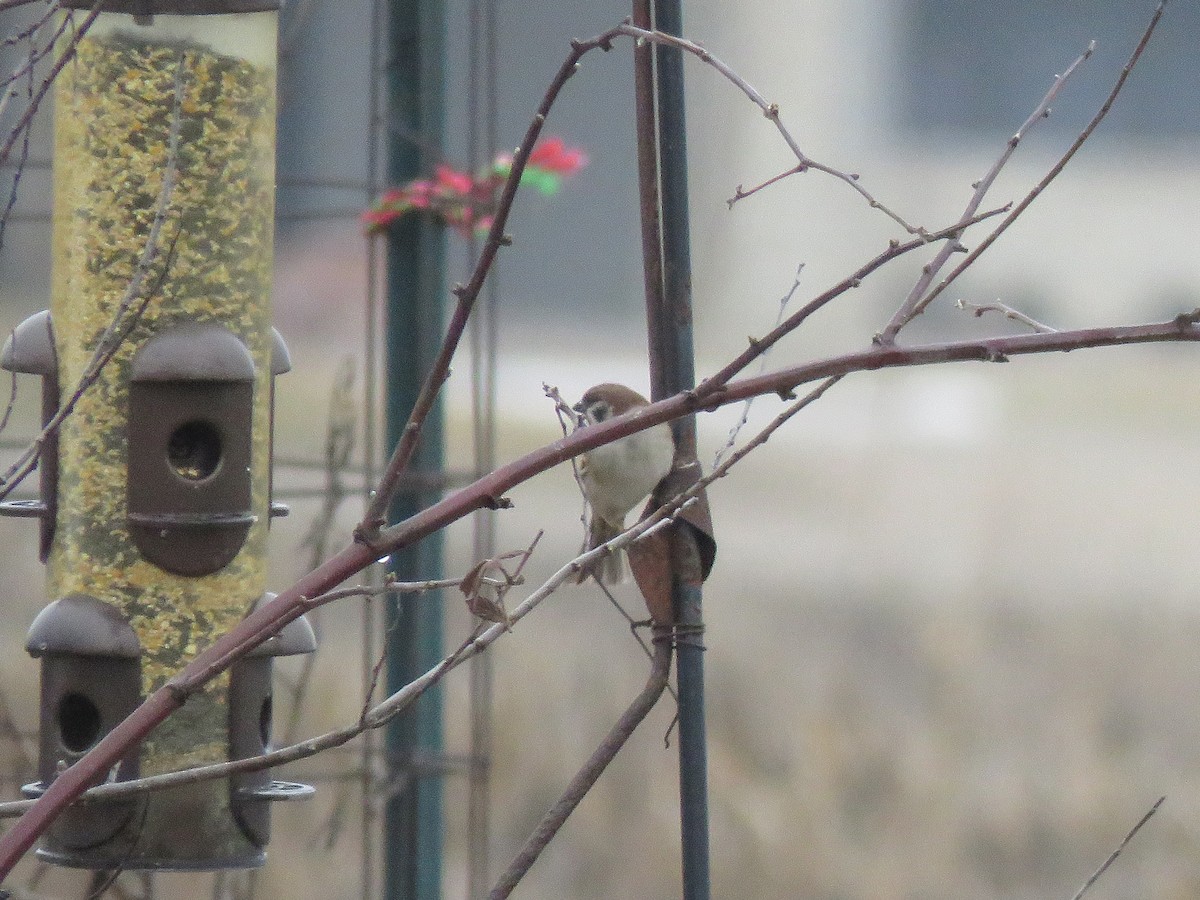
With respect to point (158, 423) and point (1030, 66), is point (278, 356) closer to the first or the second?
point (158, 423)

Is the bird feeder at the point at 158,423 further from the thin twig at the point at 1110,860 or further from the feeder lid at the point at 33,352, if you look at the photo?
the thin twig at the point at 1110,860

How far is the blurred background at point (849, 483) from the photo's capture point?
6.33 meters

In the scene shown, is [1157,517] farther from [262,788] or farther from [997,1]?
[997,1]

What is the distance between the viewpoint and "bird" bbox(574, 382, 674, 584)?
1.84 meters

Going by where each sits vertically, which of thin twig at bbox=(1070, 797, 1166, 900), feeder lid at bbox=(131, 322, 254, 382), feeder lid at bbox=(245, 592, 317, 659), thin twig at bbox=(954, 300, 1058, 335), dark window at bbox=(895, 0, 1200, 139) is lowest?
thin twig at bbox=(1070, 797, 1166, 900)

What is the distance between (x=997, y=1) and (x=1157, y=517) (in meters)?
13.8

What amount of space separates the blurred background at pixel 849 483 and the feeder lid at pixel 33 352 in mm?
173

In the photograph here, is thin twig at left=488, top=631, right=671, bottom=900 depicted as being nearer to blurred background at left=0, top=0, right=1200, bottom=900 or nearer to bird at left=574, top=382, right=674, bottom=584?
bird at left=574, top=382, right=674, bottom=584

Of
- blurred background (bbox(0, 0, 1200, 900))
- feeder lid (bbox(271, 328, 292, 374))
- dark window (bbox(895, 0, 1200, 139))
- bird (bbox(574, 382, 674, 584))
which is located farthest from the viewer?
dark window (bbox(895, 0, 1200, 139))

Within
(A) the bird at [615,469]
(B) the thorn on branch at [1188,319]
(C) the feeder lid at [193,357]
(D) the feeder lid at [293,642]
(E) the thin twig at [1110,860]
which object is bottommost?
(E) the thin twig at [1110,860]

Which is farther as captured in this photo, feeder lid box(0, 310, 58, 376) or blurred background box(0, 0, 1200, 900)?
blurred background box(0, 0, 1200, 900)

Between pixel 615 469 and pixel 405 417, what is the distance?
193cm

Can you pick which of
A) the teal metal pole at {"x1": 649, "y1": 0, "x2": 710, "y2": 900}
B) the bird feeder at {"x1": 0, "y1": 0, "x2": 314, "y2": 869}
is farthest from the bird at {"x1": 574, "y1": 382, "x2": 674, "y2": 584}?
the bird feeder at {"x1": 0, "y1": 0, "x2": 314, "y2": 869}

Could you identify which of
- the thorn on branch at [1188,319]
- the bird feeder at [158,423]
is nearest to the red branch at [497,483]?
the thorn on branch at [1188,319]
